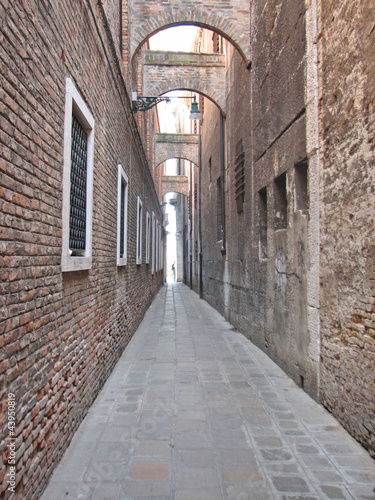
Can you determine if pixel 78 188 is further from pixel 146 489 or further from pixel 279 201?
pixel 279 201

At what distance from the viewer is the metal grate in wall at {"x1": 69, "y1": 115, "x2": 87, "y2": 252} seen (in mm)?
→ 3349

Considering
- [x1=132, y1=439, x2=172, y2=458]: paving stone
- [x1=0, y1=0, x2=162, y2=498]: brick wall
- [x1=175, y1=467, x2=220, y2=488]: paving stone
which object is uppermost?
[x1=0, y1=0, x2=162, y2=498]: brick wall

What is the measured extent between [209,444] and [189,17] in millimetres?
8306

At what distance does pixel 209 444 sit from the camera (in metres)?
3.01

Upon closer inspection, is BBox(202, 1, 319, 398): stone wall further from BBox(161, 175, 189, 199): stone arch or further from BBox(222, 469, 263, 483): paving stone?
BBox(161, 175, 189, 199): stone arch

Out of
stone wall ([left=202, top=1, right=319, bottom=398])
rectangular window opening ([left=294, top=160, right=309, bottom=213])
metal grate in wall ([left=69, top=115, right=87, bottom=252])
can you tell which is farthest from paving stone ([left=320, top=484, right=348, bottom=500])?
rectangular window opening ([left=294, top=160, right=309, bottom=213])

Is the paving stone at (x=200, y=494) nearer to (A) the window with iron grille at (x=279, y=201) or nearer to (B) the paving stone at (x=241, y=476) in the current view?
(B) the paving stone at (x=241, y=476)

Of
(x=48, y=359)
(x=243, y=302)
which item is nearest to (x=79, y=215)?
(x=48, y=359)

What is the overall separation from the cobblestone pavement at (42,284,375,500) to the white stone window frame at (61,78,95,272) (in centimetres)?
142

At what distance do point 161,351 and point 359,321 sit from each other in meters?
3.87

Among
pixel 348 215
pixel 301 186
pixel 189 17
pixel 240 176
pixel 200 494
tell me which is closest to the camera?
pixel 200 494

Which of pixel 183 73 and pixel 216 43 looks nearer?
pixel 183 73

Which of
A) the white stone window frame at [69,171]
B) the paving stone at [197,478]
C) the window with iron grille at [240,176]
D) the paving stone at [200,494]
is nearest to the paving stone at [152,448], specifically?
the paving stone at [197,478]

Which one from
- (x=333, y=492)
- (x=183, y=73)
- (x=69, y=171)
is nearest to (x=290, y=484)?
(x=333, y=492)
